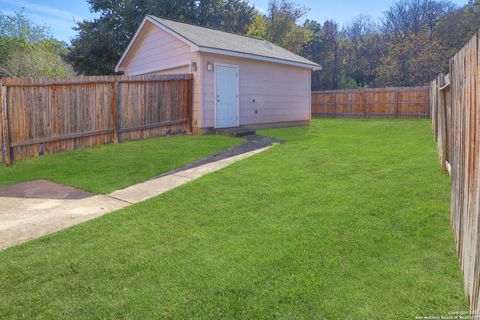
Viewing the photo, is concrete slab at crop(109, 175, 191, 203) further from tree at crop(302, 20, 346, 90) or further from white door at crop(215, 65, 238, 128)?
tree at crop(302, 20, 346, 90)

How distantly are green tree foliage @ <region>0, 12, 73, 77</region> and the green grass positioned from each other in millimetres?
16660

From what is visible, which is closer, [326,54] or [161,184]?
[161,184]

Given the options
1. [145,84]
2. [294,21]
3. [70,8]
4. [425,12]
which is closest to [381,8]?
[425,12]

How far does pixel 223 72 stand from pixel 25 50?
19779mm

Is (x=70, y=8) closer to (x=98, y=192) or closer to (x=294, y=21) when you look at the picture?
(x=294, y=21)

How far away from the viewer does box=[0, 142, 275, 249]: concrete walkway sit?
3.61 m

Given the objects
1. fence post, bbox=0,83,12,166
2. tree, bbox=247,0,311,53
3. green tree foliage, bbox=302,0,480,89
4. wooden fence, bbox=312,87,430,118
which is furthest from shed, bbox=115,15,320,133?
green tree foliage, bbox=302,0,480,89

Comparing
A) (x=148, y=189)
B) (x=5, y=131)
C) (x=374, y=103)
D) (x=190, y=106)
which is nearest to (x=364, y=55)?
(x=374, y=103)

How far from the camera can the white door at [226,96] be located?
444 inches

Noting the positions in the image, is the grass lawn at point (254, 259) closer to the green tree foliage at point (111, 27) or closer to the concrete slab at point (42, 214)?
the concrete slab at point (42, 214)

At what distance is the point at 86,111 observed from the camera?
27.6 ft

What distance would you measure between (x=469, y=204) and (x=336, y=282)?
1.01 meters

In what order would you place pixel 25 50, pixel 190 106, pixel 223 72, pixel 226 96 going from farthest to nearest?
1. pixel 25 50
2. pixel 226 96
3. pixel 223 72
4. pixel 190 106

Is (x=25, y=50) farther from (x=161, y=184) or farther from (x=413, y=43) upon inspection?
(x=413, y=43)
